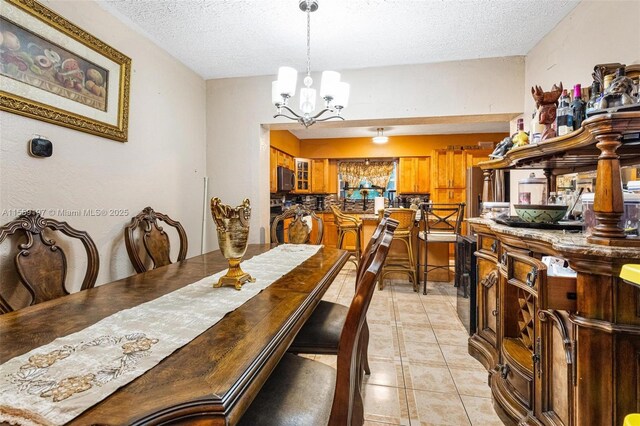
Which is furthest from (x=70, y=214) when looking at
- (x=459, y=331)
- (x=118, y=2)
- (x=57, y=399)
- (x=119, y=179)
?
(x=459, y=331)

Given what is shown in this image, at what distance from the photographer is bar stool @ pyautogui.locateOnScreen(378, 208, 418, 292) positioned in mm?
3715

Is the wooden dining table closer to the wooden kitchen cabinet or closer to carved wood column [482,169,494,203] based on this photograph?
carved wood column [482,169,494,203]

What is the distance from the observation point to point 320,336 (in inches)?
58.2

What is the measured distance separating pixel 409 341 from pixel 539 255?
1417mm

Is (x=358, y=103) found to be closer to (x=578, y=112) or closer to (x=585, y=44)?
(x=585, y=44)

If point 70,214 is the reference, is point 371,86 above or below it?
above

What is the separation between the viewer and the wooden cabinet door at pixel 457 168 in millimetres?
5984

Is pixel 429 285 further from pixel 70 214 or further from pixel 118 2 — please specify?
pixel 118 2

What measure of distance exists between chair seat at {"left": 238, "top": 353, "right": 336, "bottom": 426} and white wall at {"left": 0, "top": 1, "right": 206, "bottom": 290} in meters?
1.77

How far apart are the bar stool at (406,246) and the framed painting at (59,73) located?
2.89m

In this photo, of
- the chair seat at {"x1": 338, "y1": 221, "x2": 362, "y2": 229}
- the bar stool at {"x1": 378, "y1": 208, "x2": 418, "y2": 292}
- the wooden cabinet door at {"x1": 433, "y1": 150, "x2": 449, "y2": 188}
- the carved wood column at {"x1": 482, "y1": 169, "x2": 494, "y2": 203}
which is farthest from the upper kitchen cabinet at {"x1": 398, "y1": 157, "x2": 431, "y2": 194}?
the carved wood column at {"x1": 482, "y1": 169, "x2": 494, "y2": 203}

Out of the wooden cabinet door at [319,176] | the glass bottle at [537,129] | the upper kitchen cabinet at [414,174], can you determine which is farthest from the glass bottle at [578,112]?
the wooden cabinet door at [319,176]

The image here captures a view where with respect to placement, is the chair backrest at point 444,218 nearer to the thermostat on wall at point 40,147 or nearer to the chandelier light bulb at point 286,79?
the chandelier light bulb at point 286,79

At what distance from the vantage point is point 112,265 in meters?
2.35
